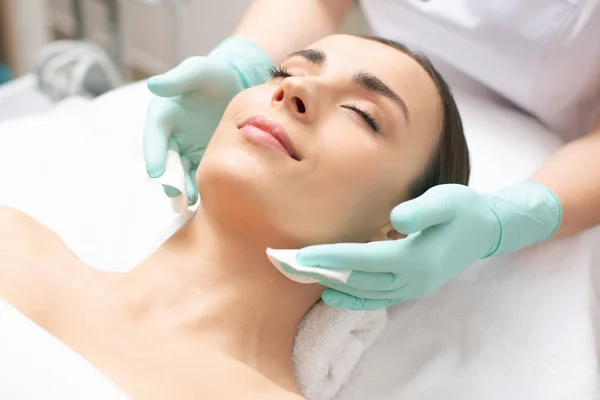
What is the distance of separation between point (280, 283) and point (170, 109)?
397 millimetres

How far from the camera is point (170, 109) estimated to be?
1.17 m

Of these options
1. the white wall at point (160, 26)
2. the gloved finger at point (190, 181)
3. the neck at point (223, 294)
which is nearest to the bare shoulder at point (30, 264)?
the neck at point (223, 294)

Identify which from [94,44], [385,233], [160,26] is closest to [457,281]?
[385,233]

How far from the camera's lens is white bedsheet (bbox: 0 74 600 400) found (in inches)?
41.9

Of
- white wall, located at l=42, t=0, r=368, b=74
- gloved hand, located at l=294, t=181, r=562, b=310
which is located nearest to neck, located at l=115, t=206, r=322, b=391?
gloved hand, located at l=294, t=181, r=562, b=310

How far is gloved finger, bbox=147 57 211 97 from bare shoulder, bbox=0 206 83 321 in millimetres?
306

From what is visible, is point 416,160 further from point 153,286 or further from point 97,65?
point 97,65

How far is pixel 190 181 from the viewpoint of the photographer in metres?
1.14

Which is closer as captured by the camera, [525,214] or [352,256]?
A: [352,256]

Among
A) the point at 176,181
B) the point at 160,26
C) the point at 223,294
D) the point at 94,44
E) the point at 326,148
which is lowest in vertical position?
the point at 160,26

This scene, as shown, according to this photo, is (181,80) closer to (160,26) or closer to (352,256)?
(352,256)

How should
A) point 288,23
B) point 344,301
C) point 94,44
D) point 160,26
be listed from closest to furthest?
point 344,301 → point 288,23 → point 94,44 → point 160,26

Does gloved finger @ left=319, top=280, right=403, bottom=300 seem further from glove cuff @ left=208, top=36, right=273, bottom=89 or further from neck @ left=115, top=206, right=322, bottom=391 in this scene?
glove cuff @ left=208, top=36, right=273, bottom=89

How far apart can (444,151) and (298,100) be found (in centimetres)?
27
